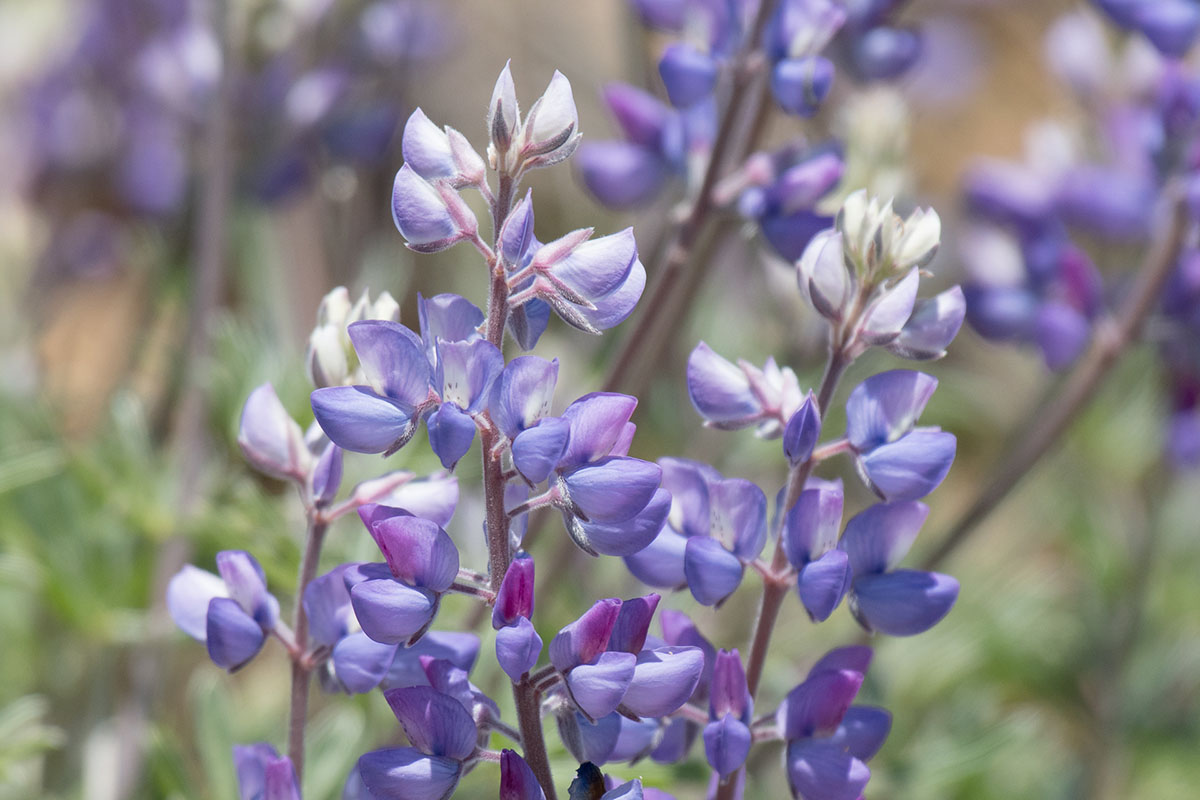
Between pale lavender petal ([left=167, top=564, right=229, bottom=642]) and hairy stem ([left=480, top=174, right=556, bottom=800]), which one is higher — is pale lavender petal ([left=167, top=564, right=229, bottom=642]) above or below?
below

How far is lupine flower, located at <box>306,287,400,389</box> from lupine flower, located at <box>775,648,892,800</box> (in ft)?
1.15

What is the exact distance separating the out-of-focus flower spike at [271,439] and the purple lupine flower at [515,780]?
0.26m

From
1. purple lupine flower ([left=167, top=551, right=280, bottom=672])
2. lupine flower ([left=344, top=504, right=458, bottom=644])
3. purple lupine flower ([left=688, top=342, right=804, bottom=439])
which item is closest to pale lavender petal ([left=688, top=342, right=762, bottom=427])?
purple lupine flower ([left=688, top=342, right=804, bottom=439])

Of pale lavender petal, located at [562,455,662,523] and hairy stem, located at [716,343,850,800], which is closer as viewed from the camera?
pale lavender petal, located at [562,455,662,523]

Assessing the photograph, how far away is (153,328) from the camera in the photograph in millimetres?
2068

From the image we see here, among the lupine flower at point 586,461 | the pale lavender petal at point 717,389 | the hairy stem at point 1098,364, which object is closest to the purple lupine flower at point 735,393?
the pale lavender petal at point 717,389

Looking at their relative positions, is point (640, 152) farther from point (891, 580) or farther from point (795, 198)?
point (891, 580)

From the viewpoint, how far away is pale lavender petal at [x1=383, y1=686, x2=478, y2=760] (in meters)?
0.68

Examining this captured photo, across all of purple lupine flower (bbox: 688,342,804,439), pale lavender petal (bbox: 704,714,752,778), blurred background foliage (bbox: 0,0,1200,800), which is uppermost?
purple lupine flower (bbox: 688,342,804,439)

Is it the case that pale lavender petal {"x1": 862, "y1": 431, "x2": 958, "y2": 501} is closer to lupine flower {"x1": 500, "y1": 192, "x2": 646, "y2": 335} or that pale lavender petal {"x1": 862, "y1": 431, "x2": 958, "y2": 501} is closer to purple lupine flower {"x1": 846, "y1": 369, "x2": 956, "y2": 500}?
purple lupine flower {"x1": 846, "y1": 369, "x2": 956, "y2": 500}

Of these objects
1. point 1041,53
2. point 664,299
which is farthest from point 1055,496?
point 1041,53

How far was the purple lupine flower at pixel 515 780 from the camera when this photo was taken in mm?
671

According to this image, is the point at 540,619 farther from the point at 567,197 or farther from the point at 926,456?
the point at 567,197

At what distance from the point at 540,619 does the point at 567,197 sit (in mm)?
1852
